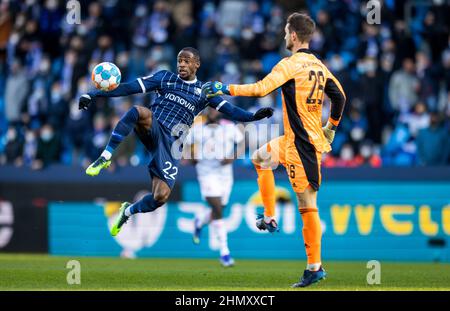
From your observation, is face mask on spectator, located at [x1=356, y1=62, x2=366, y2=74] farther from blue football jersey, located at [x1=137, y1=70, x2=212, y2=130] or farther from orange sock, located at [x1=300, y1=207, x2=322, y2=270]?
orange sock, located at [x1=300, y1=207, x2=322, y2=270]

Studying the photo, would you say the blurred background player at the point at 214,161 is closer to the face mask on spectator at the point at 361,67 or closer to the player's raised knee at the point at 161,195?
the player's raised knee at the point at 161,195

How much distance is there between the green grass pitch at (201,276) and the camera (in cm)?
1225

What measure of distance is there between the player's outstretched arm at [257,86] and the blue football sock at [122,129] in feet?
4.58

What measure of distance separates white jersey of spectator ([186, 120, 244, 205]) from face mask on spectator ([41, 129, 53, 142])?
483cm

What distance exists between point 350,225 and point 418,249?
135cm

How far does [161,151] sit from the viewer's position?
44.3ft

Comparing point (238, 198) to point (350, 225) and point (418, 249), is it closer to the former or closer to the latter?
point (350, 225)

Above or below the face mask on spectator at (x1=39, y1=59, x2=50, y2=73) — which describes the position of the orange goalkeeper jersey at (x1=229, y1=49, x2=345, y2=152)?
below

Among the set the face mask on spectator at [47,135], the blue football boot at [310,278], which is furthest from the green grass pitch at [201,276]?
the face mask on spectator at [47,135]

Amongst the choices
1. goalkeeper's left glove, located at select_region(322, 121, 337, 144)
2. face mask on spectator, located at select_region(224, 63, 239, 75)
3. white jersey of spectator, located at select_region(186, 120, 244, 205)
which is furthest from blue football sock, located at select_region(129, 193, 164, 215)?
face mask on spectator, located at select_region(224, 63, 239, 75)

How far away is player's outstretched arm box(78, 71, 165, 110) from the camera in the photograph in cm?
1266

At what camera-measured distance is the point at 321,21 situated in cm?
2248

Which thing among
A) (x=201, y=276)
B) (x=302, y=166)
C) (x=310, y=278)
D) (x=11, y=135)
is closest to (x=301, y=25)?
(x=302, y=166)
